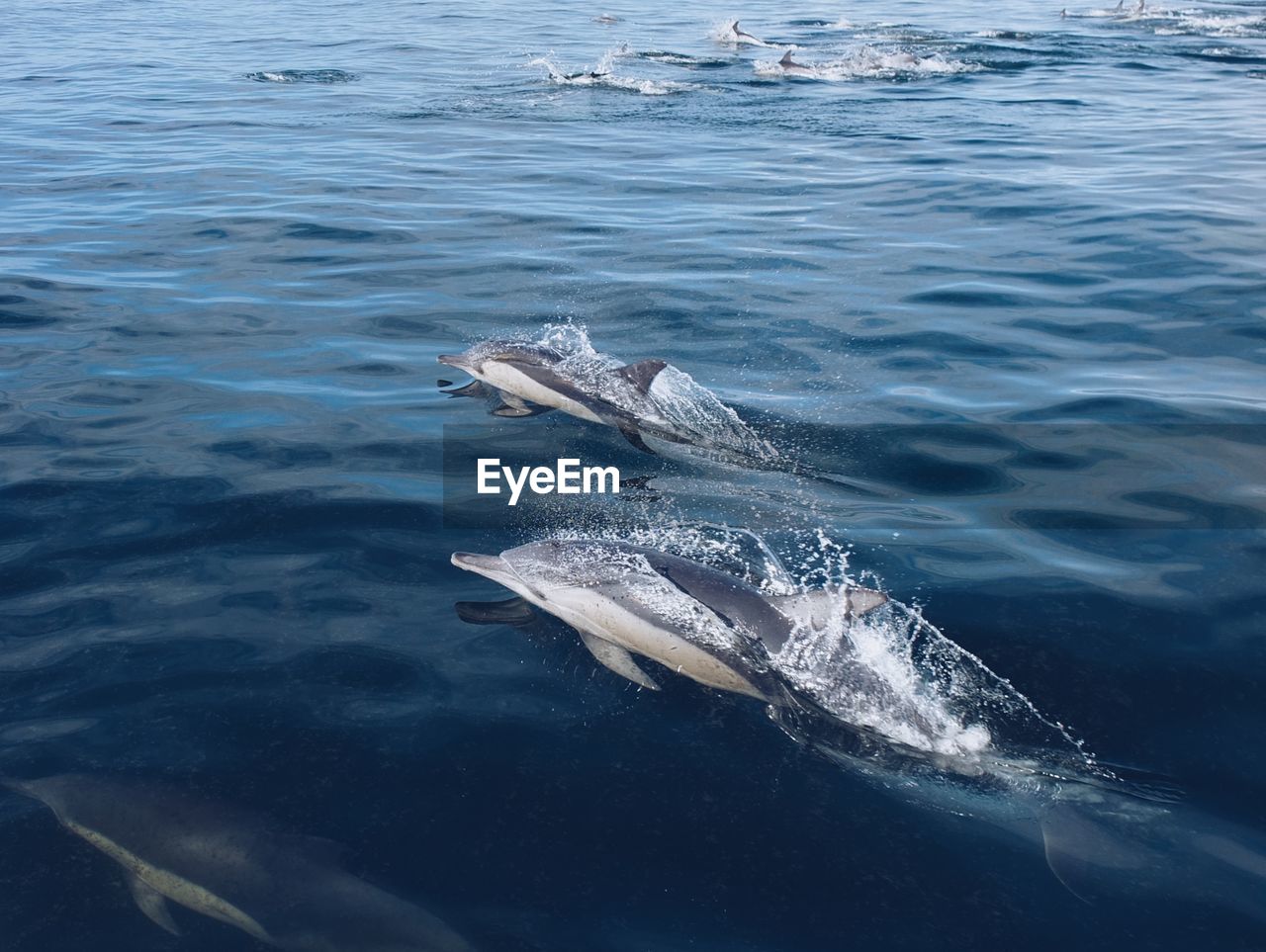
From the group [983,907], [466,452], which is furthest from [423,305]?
[983,907]

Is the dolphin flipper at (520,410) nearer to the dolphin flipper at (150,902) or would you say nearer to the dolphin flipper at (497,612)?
the dolphin flipper at (497,612)

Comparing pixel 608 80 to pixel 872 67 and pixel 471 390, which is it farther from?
pixel 471 390

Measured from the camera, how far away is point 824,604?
494 cm

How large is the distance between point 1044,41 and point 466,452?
26479 mm

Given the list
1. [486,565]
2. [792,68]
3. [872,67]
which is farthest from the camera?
[872,67]

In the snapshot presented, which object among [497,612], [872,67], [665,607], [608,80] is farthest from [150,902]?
[872,67]

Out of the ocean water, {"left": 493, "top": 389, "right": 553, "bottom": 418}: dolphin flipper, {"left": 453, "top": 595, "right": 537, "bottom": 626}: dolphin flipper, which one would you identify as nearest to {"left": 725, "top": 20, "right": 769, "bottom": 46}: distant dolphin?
the ocean water

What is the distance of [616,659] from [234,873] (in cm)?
191

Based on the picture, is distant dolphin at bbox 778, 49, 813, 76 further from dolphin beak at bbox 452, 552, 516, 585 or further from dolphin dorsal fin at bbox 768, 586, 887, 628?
dolphin dorsal fin at bbox 768, 586, 887, 628

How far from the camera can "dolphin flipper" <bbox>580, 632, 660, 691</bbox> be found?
5121 mm

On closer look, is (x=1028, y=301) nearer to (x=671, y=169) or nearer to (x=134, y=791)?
(x=671, y=169)

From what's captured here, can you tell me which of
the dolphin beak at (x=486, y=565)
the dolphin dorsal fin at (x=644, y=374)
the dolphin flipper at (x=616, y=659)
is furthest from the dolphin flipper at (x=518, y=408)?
the dolphin flipper at (x=616, y=659)

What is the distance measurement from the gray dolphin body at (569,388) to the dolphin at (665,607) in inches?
80.3

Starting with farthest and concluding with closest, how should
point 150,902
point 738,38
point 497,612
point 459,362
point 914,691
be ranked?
point 738,38 < point 459,362 < point 497,612 < point 914,691 < point 150,902
